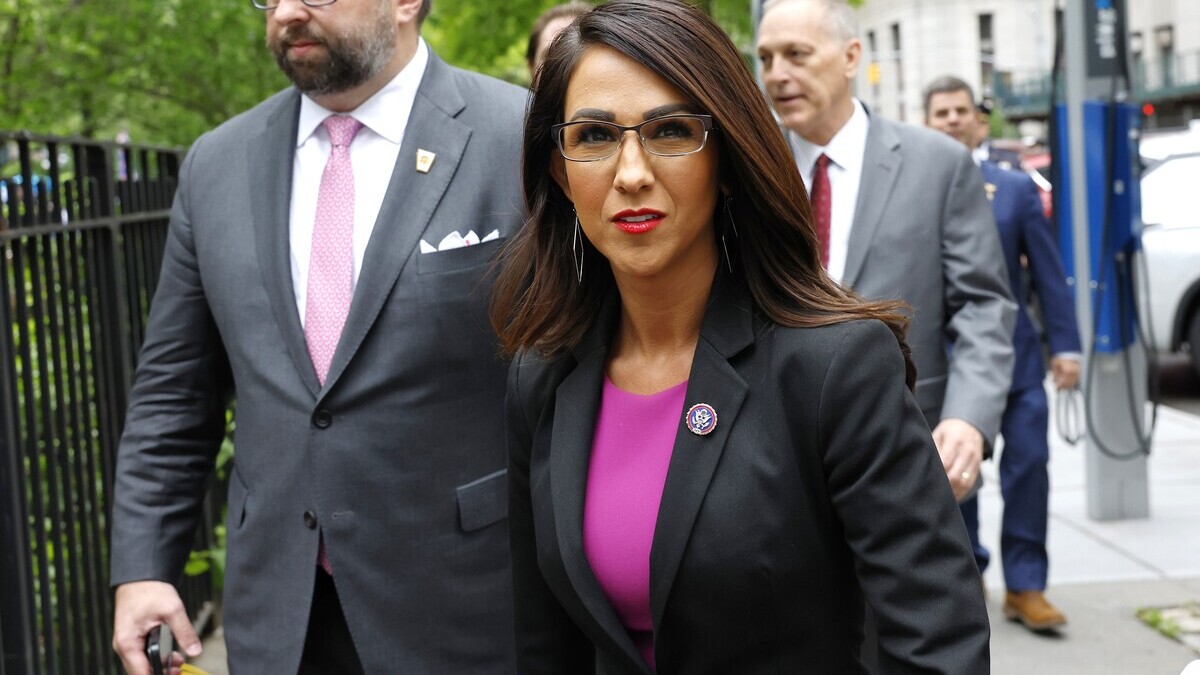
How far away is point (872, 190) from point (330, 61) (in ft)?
5.68

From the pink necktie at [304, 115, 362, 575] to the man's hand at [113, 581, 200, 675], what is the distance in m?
0.32

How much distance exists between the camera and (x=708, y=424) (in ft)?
7.05

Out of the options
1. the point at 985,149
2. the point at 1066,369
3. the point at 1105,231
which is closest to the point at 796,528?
the point at 1066,369

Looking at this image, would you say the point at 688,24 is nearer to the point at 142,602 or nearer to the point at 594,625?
the point at 594,625

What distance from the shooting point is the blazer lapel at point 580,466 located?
2191 millimetres

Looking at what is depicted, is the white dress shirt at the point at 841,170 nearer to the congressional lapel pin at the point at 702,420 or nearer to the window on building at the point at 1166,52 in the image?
the congressional lapel pin at the point at 702,420

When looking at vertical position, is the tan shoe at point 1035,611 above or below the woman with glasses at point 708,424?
below

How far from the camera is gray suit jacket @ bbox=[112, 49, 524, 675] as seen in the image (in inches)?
120

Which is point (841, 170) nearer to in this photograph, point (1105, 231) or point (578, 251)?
point (578, 251)

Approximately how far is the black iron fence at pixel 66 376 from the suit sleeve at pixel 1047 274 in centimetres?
365

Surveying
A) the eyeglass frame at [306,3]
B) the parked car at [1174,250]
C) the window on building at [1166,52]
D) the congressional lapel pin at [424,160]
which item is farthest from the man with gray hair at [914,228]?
the window on building at [1166,52]

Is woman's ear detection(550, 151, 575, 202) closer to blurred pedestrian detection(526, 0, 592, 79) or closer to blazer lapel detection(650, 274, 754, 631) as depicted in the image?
blazer lapel detection(650, 274, 754, 631)

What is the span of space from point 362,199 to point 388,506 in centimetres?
64

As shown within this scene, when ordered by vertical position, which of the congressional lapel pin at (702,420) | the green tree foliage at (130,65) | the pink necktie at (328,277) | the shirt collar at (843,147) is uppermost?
the green tree foliage at (130,65)
